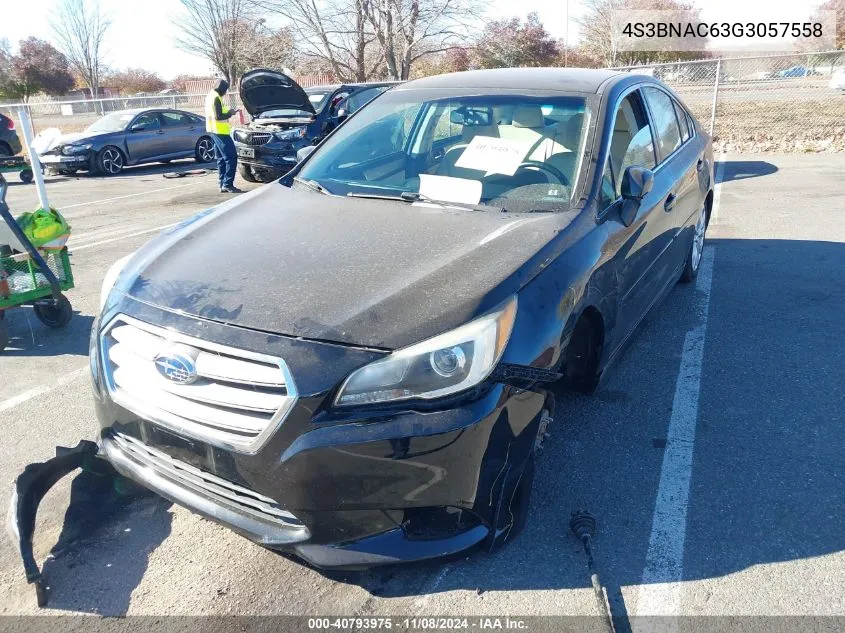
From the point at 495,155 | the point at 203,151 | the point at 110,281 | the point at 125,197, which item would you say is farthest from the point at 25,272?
the point at 203,151

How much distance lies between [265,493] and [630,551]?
1.40 meters

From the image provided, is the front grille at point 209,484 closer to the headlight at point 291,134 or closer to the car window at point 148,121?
the headlight at point 291,134

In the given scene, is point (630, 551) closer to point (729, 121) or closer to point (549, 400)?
point (549, 400)

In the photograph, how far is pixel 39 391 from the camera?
13.3ft

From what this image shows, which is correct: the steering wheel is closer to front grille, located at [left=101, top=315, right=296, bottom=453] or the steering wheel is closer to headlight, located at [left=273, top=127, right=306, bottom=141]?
front grille, located at [left=101, top=315, right=296, bottom=453]

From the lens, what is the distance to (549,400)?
2598 mm

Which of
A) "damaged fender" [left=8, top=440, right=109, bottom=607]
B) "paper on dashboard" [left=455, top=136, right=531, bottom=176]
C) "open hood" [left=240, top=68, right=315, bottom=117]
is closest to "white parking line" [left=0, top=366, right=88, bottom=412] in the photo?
"damaged fender" [left=8, top=440, right=109, bottom=607]

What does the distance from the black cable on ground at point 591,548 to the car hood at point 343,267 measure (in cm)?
95

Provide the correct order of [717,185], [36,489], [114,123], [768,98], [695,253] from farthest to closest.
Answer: [768,98], [114,123], [717,185], [695,253], [36,489]

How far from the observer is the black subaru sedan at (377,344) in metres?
2.12

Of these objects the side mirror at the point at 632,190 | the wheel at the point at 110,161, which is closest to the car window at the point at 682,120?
the side mirror at the point at 632,190

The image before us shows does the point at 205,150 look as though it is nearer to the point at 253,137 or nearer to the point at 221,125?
the point at 253,137

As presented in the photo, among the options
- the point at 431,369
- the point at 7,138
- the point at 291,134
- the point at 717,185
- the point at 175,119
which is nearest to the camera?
the point at 431,369

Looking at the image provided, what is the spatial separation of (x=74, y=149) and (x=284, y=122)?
594 centimetres
